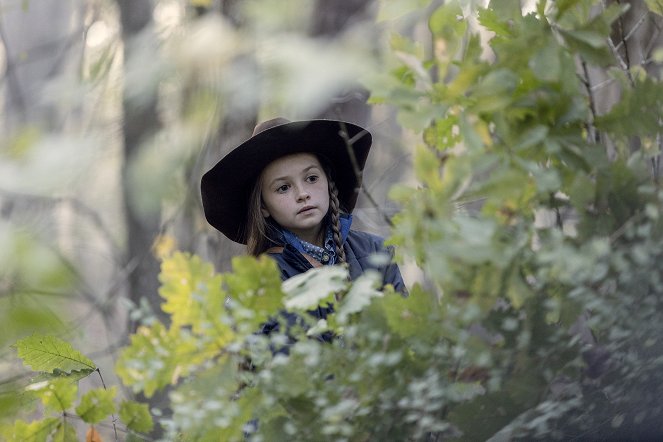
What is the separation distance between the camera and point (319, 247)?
7.38 ft

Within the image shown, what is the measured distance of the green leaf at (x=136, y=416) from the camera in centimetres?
115

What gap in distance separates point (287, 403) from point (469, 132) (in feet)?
1.17

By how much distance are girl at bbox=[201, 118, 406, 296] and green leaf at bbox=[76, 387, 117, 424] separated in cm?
103

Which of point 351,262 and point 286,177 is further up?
point 286,177

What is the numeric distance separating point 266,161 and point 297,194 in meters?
0.12

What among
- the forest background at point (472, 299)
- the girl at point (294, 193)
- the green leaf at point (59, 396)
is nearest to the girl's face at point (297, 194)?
the girl at point (294, 193)

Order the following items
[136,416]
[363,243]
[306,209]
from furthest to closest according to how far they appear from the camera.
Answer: [363,243] < [306,209] < [136,416]

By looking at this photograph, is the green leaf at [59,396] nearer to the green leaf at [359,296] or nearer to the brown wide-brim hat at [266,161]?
the green leaf at [359,296]

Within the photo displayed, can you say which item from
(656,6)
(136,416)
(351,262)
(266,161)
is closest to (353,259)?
(351,262)

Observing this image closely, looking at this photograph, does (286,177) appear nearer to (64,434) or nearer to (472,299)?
(64,434)

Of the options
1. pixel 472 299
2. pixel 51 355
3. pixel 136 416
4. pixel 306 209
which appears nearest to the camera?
pixel 472 299

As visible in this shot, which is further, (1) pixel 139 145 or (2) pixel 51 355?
(1) pixel 139 145

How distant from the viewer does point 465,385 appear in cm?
103

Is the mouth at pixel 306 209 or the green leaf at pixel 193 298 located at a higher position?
the mouth at pixel 306 209
